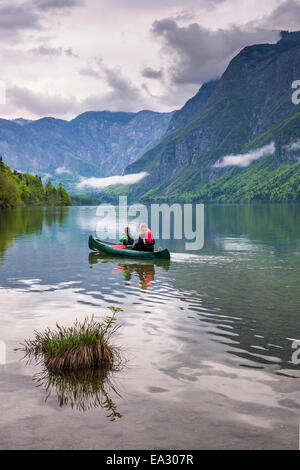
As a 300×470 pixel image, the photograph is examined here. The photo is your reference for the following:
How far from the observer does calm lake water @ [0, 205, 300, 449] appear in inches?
378

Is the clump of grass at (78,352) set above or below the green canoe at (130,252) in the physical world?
below

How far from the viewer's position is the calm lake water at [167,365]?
9.61 metres

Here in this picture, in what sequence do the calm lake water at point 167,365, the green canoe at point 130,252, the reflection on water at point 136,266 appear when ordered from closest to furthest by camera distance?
the calm lake water at point 167,365 → the reflection on water at point 136,266 → the green canoe at point 130,252

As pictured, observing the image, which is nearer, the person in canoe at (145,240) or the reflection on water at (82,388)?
the reflection on water at (82,388)

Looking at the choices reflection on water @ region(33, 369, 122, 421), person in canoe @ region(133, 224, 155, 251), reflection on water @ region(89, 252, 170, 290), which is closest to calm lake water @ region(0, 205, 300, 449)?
reflection on water @ region(33, 369, 122, 421)

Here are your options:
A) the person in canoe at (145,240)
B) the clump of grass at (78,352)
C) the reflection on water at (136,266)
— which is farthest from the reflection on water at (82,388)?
the person in canoe at (145,240)

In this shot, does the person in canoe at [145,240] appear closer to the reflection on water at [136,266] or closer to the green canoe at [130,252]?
the green canoe at [130,252]

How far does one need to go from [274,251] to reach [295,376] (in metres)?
34.2

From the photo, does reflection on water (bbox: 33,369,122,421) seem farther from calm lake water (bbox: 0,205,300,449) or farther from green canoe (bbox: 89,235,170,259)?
green canoe (bbox: 89,235,170,259)

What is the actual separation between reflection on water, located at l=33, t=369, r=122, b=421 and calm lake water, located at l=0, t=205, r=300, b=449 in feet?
0.16

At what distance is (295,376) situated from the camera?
12.8m

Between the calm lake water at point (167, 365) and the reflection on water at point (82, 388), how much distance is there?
48mm

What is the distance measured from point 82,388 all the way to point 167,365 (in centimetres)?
309
